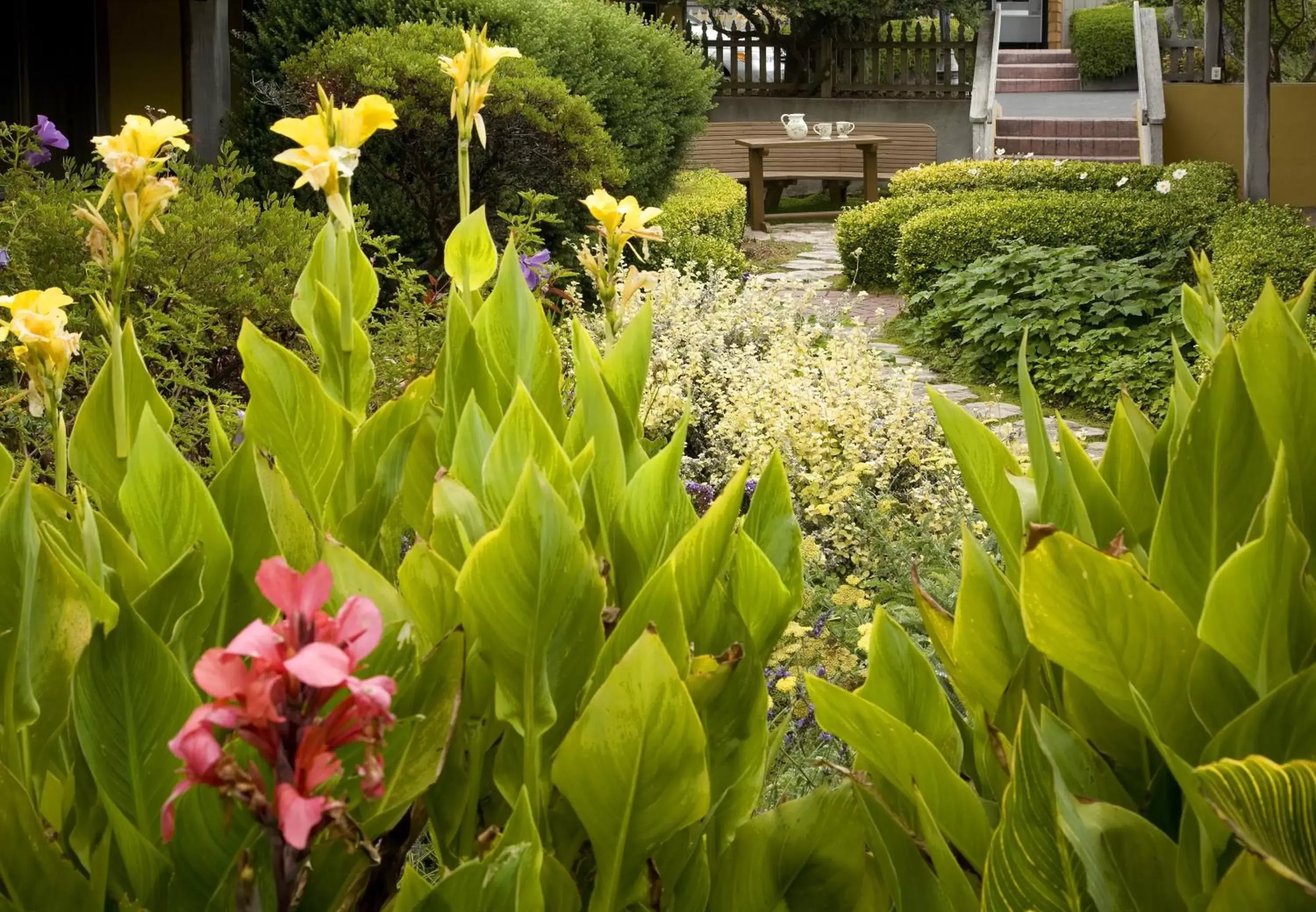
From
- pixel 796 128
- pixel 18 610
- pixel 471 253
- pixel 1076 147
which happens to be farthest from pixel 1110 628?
pixel 1076 147

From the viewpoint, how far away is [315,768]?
59cm

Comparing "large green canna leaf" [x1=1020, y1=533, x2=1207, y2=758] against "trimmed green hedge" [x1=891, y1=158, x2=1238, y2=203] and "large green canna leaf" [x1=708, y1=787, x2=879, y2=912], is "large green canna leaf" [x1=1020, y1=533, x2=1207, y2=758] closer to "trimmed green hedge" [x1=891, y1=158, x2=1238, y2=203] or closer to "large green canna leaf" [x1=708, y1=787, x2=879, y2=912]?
"large green canna leaf" [x1=708, y1=787, x2=879, y2=912]

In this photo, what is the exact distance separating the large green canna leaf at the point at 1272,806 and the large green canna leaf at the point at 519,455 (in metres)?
0.48

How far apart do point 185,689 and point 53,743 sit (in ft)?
0.64

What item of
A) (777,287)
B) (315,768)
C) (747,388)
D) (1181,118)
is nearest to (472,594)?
(315,768)

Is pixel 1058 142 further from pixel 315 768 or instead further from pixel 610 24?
pixel 315 768

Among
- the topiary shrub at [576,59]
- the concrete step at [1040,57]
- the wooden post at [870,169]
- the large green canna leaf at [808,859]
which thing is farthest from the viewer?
the concrete step at [1040,57]

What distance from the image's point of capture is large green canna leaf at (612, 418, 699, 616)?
110 centimetres

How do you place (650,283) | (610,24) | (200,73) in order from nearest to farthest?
(650,283)
(200,73)
(610,24)

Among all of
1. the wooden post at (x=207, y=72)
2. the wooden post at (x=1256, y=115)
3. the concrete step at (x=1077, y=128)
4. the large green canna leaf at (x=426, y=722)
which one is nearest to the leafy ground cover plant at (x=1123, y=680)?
the large green canna leaf at (x=426, y=722)

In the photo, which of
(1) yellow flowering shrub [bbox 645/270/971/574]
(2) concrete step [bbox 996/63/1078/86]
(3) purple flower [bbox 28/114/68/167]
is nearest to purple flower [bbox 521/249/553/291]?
(1) yellow flowering shrub [bbox 645/270/971/574]

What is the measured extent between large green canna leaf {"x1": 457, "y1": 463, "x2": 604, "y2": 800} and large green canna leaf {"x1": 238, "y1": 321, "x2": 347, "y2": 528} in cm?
39

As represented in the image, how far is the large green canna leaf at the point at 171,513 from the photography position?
38.9 inches

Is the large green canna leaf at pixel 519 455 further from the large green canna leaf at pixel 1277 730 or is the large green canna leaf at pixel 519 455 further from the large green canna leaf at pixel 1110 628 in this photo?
the large green canna leaf at pixel 1277 730
